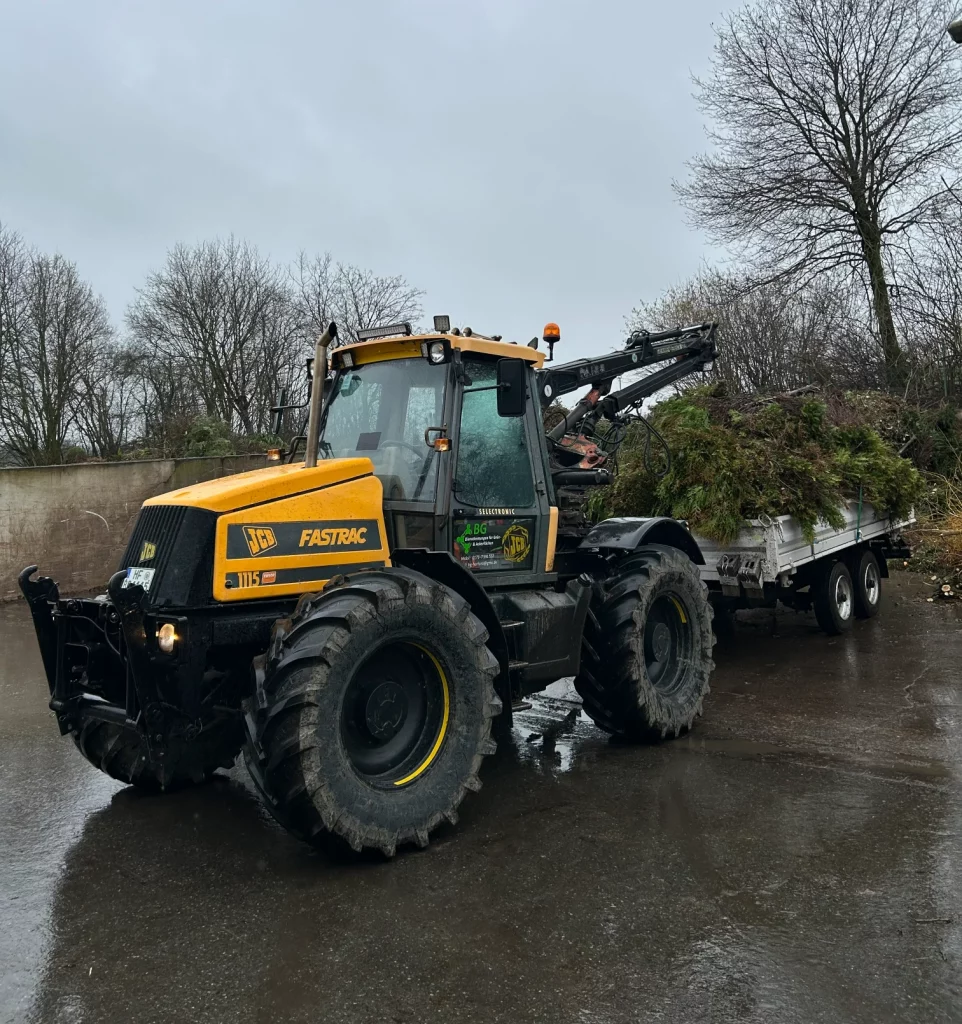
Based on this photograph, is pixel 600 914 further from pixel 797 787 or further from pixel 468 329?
pixel 468 329

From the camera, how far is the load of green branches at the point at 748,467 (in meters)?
8.05

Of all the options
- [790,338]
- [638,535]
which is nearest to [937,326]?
[790,338]

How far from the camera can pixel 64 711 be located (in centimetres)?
443

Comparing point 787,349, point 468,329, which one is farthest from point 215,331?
point 468,329

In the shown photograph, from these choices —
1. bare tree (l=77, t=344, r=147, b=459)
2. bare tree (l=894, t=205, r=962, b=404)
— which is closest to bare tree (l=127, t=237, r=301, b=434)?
bare tree (l=77, t=344, r=147, b=459)

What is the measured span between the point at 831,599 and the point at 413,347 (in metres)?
5.92

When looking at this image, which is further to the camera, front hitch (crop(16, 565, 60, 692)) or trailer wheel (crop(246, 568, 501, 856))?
front hitch (crop(16, 565, 60, 692))

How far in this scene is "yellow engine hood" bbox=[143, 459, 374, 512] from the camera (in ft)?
13.6

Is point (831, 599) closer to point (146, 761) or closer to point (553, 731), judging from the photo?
point (553, 731)

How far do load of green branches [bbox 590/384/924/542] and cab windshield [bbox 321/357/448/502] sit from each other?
2.94 m

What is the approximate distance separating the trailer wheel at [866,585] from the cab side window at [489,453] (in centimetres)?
576

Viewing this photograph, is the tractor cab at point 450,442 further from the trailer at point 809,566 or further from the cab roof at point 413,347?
the trailer at point 809,566

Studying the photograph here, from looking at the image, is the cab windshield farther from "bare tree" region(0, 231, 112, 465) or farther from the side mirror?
"bare tree" region(0, 231, 112, 465)

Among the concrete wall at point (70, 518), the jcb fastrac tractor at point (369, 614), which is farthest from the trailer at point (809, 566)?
the concrete wall at point (70, 518)
